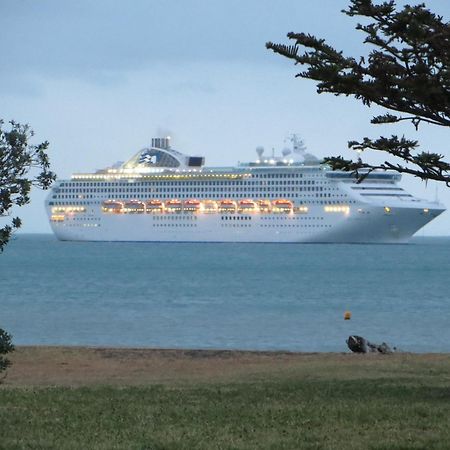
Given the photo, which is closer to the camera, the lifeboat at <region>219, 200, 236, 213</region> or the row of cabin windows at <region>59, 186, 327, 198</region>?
the row of cabin windows at <region>59, 186, 327, 198</region>

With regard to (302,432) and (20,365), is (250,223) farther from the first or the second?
(302,432)

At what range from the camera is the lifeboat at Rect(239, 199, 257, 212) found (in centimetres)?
9888

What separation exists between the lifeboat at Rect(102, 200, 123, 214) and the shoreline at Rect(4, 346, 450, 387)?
3246 inches

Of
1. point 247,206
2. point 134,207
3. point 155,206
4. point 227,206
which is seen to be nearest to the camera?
point 247,206

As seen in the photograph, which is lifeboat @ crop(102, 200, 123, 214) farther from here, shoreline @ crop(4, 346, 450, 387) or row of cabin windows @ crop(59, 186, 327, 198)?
shoreline @ crop(4, 346, 450, 387)

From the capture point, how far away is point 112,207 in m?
106

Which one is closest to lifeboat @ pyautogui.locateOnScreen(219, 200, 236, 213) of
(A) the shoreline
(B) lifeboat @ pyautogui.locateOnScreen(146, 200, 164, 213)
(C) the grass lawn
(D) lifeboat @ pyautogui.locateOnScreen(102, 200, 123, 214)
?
(B) lifeboat @ pyautogui.locateOnScreen(146, 200, 164, 213)

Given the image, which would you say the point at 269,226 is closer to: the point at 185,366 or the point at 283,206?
the point at 283,206

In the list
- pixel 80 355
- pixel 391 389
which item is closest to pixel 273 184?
pixel 80 355

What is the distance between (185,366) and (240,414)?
30.0 ft

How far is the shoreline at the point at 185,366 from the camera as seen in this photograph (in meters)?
16.5

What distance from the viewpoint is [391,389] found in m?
13.3

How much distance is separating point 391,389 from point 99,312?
3099 centimetres

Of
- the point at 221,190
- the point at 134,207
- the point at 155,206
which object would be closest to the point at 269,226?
the point at 221,190
